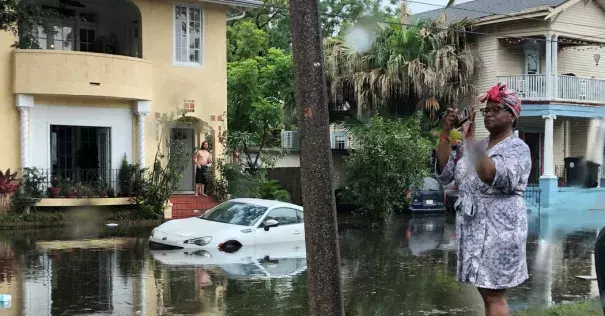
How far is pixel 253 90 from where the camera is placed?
29375 mm

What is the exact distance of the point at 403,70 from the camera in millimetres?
26766

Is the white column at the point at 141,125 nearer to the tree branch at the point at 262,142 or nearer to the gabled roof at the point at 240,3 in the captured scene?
the tree branch at the point at 262,142

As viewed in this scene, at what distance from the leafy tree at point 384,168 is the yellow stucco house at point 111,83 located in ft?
16.0

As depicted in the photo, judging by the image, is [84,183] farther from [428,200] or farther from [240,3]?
[428,200]

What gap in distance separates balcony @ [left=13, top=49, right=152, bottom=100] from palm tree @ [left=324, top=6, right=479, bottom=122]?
30.3 ft

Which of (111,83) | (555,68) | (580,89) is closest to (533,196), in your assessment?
(580,89)

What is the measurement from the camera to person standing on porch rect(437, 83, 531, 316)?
491 centimetres

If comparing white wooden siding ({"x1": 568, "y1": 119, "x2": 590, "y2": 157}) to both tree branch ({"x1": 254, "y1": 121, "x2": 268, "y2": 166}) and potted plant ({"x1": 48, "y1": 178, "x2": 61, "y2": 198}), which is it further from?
potted plant ({"x1": 48, "y1": 178, "x2": 61, "y2": 198})

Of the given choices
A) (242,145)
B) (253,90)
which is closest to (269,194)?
(242,145)

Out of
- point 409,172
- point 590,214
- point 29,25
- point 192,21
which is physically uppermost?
point 192,21

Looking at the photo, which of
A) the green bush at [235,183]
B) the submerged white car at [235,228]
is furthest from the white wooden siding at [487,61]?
the submerged white car at [235,228]

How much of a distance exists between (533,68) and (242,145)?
1395 centimetres

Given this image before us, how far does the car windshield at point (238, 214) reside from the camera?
575 inches

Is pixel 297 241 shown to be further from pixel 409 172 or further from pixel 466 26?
pixel 466 26
